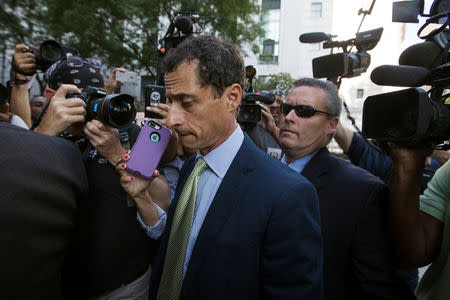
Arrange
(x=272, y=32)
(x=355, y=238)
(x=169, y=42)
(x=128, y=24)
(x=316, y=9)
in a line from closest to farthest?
(x=355, y=238) → (x=169, y=42) → (x=128, y=24) → (x=272, y=32) → (x=316, y=9)

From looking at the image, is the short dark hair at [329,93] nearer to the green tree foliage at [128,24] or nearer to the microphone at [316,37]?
the microphone at [316,37]

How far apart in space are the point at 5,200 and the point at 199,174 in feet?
2.45

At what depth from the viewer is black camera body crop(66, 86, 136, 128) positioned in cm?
129

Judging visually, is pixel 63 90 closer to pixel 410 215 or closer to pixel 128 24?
pixel 410 215

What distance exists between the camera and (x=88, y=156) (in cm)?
158

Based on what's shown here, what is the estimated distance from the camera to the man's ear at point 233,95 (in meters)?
1.33

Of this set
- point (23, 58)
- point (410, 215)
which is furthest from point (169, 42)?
point (410, 215)

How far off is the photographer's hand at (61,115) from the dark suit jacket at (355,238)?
4.38 feet

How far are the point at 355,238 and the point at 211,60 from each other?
3.76 feet

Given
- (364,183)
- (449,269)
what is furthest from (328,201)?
(449,269)

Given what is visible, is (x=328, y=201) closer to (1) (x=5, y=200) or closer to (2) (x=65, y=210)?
(2) (x=65, y=210)

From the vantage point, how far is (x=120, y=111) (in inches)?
52.1

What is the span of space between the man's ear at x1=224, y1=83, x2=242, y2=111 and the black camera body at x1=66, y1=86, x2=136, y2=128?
44cm

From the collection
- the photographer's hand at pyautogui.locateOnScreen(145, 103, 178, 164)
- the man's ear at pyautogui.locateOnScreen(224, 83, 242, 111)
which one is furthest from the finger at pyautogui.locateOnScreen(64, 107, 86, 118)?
the man's ear at pyautogui.locateOnScreen(224, 83, 242, 111)
